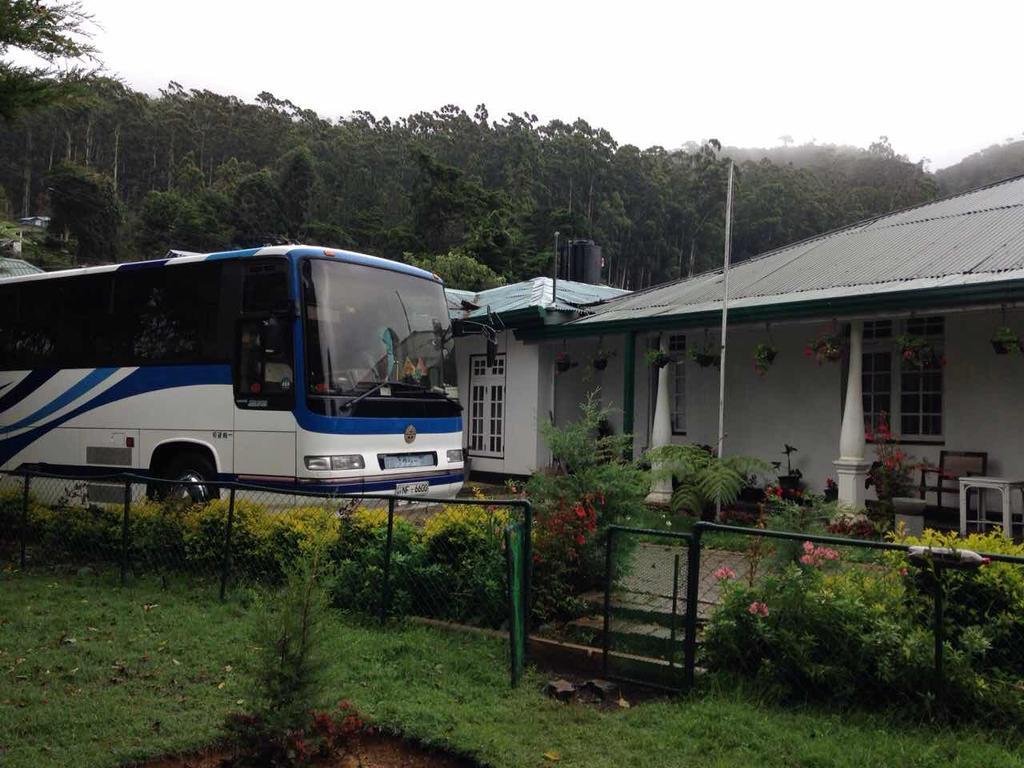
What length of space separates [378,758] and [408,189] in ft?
187

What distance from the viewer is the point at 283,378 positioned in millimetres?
8633

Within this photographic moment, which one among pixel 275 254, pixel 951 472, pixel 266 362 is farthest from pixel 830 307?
pixel 266 362

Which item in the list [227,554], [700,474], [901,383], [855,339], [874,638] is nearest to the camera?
[874,638]

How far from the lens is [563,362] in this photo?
1556 centimetres

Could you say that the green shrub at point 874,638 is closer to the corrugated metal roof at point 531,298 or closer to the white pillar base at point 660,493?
the white pillar base at point 660,493

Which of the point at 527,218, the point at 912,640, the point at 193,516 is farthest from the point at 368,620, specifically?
the point at 527,218

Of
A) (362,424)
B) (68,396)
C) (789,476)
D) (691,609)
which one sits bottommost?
(691,609)

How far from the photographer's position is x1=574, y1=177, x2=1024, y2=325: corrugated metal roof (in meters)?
9.32

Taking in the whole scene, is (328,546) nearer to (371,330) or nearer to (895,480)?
(371,330)

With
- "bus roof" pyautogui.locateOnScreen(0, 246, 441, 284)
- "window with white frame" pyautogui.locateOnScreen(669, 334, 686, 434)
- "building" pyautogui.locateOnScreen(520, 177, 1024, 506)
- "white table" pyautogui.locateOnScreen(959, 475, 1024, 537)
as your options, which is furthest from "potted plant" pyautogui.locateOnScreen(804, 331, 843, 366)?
"bus roof" pyautogui.locateOnScreen(0, 246, 441, 284)

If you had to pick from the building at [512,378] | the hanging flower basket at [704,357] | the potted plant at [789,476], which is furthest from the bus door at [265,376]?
the potted plant at [789,476]

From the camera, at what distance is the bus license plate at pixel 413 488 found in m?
9.11

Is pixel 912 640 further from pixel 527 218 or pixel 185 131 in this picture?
pixel 185 131

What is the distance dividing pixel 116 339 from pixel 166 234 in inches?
1408
